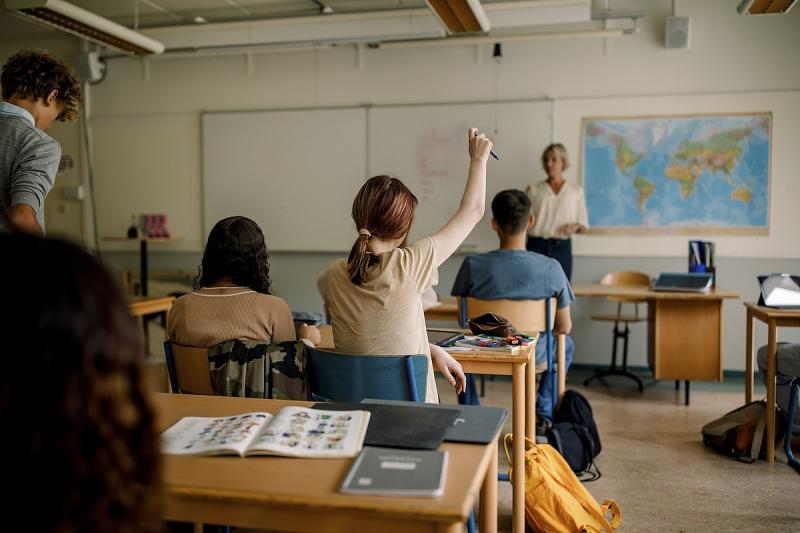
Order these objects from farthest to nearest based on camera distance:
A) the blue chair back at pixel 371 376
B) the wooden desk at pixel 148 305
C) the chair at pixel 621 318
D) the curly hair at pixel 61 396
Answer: the chair at pixel 621 318 < the wooden desk at pixel 148 305 < the blue chair back at pixel 371 376 < the curly hair at pixel 61 396

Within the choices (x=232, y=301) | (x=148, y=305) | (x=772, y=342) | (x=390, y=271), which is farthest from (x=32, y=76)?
(x=772, y=342)

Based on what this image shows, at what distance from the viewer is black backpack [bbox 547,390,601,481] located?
3301 mm

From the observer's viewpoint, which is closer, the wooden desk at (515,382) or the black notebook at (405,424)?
the black notebook at (405,424)

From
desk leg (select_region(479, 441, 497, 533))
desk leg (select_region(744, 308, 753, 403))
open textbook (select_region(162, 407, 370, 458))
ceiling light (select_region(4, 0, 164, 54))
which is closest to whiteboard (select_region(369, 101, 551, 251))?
ceiling light (select_region(4, 0, 164, 54))

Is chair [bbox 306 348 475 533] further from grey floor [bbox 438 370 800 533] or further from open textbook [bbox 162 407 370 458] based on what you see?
grey floor [bbox 438 370 800 533]

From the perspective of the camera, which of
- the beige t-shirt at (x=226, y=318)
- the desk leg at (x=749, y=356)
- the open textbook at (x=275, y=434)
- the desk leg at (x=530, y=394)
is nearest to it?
the open textbook at (x=275, y=434)

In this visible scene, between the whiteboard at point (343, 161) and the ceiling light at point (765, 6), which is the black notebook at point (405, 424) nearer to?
the ceiling light at point (765, 6)

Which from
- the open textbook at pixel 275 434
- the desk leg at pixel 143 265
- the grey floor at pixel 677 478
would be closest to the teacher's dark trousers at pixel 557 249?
the grey floor at pixel 677 478

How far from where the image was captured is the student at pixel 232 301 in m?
2.18

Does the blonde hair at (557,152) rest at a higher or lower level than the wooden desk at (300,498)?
higher

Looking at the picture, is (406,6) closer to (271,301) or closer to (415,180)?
(415,180)

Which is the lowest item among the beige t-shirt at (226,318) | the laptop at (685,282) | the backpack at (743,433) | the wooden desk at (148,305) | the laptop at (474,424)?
the backpack at (743,433)

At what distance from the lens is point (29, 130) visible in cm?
244

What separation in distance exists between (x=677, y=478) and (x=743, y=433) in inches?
21.2
